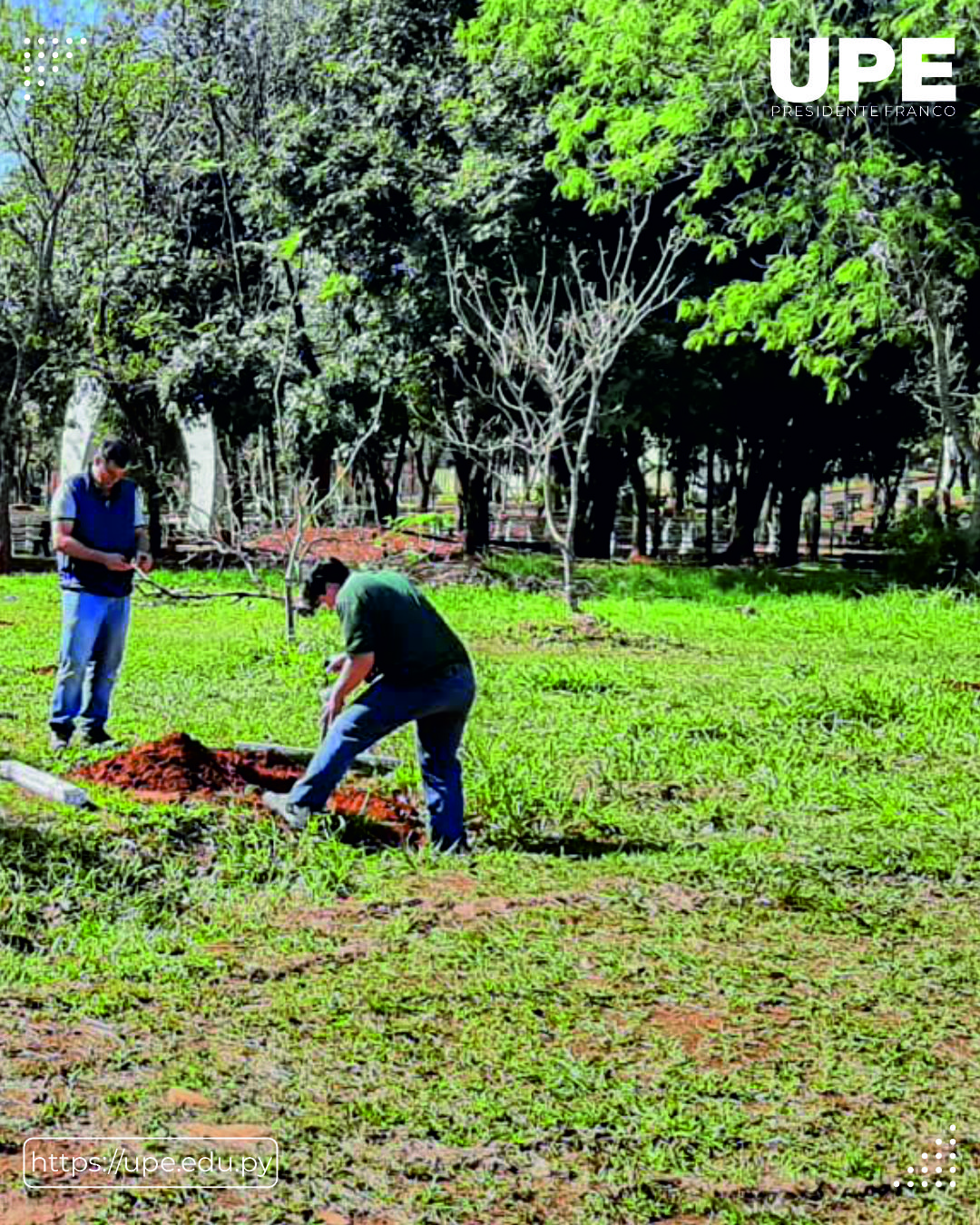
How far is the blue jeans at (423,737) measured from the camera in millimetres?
5922

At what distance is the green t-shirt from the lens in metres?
5.74

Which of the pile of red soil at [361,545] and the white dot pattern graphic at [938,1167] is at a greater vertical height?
the pile of red soil at [361,545]

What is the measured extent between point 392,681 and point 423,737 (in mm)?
340

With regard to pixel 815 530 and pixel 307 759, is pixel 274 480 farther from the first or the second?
pixel 815 530

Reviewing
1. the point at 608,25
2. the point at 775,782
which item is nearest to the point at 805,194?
the point at 608,25

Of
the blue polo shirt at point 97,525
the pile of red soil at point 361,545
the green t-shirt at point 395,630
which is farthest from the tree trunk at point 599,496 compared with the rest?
the green t-shirt at point 395,630

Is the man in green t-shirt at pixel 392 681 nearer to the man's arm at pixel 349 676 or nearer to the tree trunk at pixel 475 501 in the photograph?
the man's arm at pixel 349 676

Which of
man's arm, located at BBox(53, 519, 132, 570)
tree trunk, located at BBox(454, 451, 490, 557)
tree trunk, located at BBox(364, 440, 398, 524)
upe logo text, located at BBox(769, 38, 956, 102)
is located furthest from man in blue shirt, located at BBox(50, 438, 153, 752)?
tree trunk, located at BBox(364, 440, 398, 524)

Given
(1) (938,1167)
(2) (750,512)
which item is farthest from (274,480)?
(1) (938,1167)

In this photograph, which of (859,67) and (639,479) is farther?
(639,479)

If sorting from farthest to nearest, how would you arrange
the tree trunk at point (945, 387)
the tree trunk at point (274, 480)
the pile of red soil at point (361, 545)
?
the pile of red soil at point (361, 545) → the tree trunk at point (945, 387) → the tree trunk at point (274, 480)

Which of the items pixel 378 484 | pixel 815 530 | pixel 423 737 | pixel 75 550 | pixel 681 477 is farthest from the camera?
pixel 681 477

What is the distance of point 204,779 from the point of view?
6969 millimetres

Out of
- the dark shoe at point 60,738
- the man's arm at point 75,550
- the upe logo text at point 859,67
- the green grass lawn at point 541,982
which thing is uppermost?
the upe logo text at point 859,67
